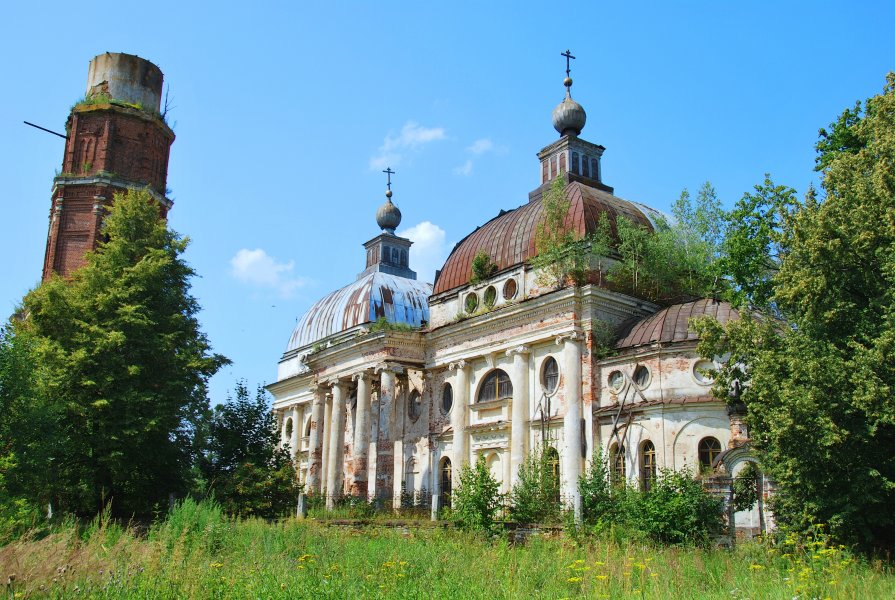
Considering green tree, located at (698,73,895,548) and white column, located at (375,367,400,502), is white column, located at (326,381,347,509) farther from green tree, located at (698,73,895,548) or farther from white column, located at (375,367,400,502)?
green tree, located at (698,73,895,548)

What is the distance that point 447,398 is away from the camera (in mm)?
31938

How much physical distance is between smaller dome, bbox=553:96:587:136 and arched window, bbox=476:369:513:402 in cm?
1175

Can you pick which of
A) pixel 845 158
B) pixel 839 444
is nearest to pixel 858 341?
pixel 839 444

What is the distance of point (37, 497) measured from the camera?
20.5m

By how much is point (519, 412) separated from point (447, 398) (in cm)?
504

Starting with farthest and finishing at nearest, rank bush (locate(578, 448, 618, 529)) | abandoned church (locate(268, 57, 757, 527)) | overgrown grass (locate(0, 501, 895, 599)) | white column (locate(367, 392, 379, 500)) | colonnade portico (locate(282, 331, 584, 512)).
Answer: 1. white column (locate(367, 392, 379, 500))
2. colonnade portico (locate(282, 331, 584, 512))
3. abandoned church (locate(268, 57, 757, 527))
4. bush (locate(578, 448, 618, 529))
5. overgrown grass (locate(0, 501, 895, 599))

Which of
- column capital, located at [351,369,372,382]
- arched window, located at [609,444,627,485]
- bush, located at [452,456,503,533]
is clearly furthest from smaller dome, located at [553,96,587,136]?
bush, located at [452,456,503,533]

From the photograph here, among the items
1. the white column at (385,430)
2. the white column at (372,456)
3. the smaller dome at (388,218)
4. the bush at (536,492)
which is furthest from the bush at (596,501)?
the smaller dome at (388,218)

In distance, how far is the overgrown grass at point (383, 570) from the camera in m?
9.75

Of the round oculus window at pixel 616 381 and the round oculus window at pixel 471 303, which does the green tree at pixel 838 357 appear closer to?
the round oculus window at pixel 616 381

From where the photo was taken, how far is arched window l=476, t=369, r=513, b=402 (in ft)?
94.8

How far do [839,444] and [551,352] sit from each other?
528 inches

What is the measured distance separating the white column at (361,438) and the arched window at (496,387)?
556 centimetres

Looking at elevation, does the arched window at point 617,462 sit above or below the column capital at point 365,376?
below
